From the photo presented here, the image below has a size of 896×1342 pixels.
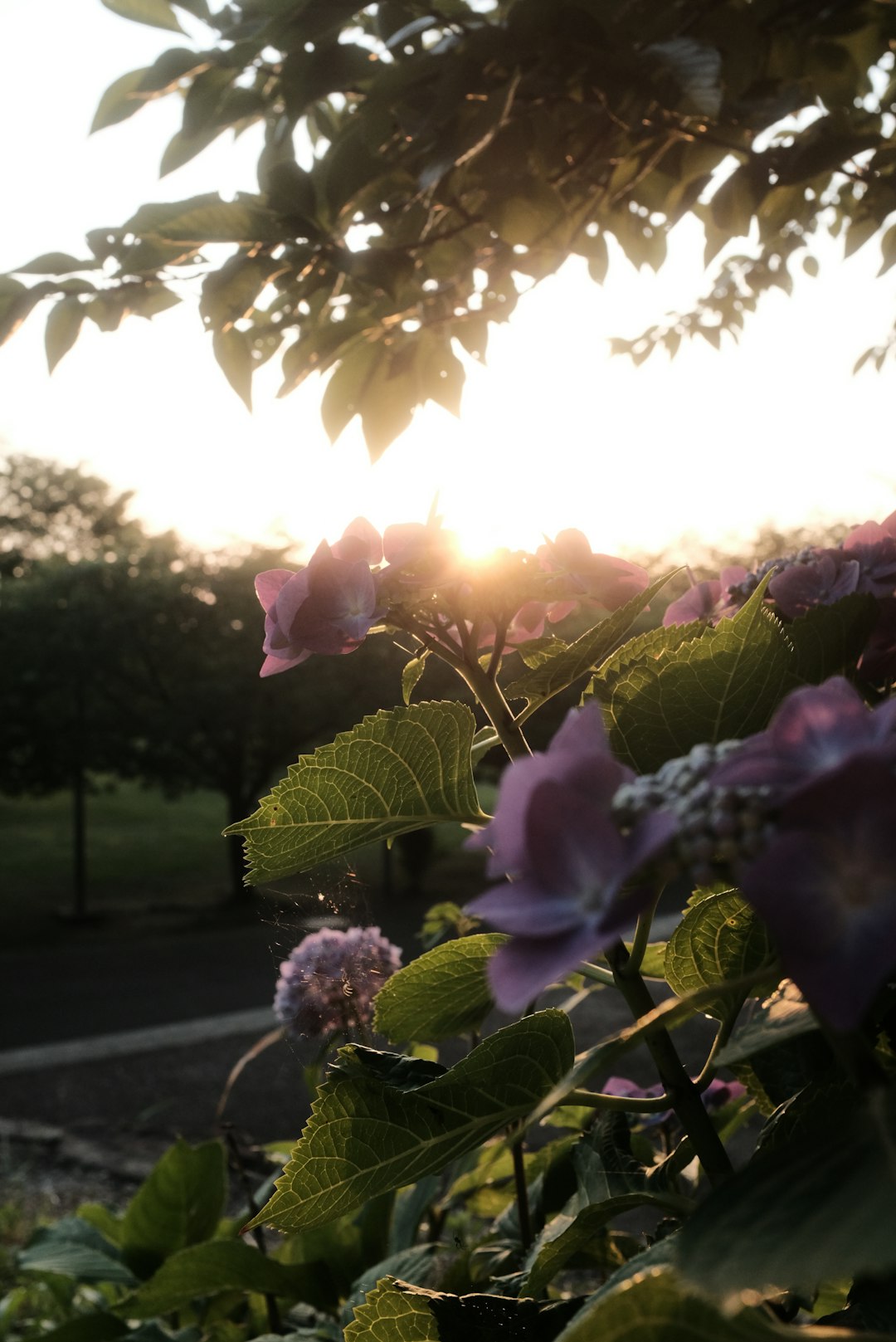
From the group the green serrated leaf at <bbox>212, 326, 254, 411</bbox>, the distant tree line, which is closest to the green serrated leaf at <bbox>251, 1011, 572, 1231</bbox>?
the green serrated leaf at <bbox>212, 326, 254, 411</bbox>

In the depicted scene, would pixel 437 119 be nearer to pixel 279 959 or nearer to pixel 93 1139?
pixel 279 959

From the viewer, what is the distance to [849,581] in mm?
934

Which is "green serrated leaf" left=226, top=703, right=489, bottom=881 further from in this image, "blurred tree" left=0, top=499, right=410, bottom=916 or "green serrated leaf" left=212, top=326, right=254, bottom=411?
"blurred tree" left=0, top=499, right=410, bottom=916

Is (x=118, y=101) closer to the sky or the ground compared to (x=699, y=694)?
closer to the sky

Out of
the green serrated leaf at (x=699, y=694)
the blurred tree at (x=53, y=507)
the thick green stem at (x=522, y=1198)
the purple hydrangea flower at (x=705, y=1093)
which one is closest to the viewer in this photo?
the green serrated leaf at (x=699, y=694)

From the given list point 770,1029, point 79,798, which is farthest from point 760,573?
point 79,798

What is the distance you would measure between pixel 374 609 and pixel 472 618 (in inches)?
3.6

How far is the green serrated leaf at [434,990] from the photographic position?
92 cm

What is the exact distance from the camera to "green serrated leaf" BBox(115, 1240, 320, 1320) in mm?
1796

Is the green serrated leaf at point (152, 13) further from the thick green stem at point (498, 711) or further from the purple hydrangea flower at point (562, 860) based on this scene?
the purple hydrangea flower at point (562, 860)

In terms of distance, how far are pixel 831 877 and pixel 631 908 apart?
83 mm

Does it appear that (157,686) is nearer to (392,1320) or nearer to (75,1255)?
(75,1255)

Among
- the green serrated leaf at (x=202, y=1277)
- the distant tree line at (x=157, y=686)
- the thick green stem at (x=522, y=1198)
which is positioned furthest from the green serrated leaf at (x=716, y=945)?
the distant tree line at (x=157, y=686)

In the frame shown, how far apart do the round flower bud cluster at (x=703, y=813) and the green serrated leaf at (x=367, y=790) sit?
12.4 inches
